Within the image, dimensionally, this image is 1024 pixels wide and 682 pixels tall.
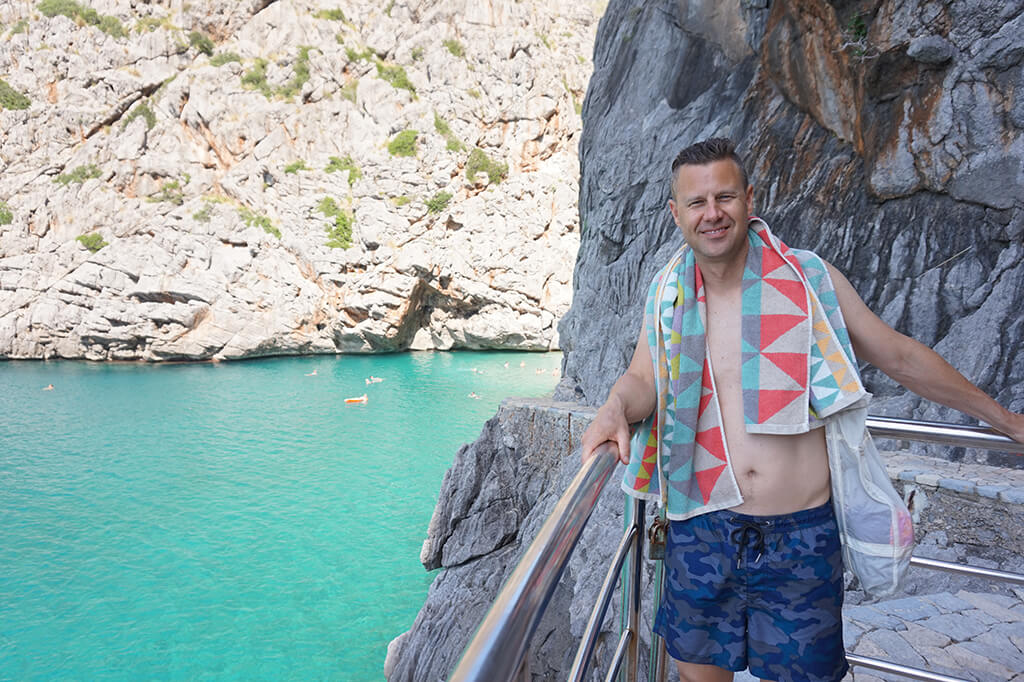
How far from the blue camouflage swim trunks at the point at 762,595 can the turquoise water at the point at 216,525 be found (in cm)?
697

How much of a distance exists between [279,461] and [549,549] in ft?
47.0

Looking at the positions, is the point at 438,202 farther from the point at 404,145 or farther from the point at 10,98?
the point at 10,98

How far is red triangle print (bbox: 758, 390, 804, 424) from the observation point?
4.03ft

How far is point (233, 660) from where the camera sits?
7062mm

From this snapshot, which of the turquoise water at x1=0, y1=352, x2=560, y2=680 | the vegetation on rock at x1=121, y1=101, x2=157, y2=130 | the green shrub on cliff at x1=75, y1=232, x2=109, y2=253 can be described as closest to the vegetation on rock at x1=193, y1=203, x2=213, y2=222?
the green shrub on cliff at x1=75, y1=232, x2=109, y2=253

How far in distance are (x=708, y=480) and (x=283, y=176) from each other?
30993 mm

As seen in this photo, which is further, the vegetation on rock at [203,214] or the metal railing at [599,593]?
the vegetation on rock at [203,214]

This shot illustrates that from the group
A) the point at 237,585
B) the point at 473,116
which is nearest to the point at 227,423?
the point at 237,585

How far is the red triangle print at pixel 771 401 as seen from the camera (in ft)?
4.03

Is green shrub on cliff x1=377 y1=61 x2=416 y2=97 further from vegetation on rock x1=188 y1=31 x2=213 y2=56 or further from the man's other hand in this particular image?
the man's other hand

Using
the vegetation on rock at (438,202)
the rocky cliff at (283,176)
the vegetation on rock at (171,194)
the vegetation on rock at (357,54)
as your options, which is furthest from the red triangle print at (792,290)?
the vegetation on rock at (357,54)

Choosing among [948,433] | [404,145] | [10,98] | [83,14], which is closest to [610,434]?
[948,433]

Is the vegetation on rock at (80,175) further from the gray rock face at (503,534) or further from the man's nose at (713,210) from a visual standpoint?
the man's nose at (713,210)

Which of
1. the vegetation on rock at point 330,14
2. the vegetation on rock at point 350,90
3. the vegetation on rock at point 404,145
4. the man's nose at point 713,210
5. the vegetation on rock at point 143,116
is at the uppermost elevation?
the vegetation on rock at point 330,14
